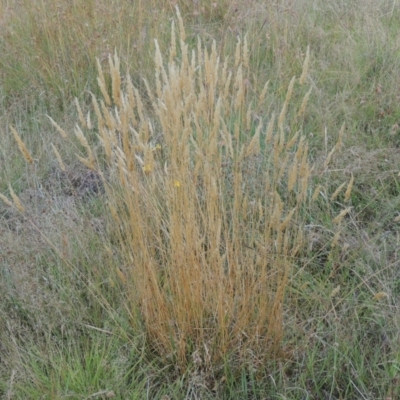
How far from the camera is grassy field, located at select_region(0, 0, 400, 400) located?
185 cm

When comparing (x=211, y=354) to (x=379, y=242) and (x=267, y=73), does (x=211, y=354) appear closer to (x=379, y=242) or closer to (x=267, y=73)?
(x=379, y=242)

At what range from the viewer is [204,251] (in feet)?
6.26

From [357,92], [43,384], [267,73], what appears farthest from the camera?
[267,73]

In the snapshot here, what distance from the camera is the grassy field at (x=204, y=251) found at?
185cm

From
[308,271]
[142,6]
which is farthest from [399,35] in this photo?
[308,271]

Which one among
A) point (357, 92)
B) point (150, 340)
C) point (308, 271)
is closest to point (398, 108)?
point (357, 92)

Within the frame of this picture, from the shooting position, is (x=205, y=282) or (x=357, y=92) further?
(x=357, y=92)

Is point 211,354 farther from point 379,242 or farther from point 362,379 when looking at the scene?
point 379,242

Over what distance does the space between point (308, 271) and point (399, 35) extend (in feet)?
6.73

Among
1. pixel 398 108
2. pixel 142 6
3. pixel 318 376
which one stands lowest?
pixel 318 376

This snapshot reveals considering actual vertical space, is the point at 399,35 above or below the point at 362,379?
above

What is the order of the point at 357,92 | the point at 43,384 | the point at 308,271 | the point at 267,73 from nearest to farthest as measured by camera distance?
the point at 43,384 < the point at 308,271 < the point at 357,92 < the point at 267,73

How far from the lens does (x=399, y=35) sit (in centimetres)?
373

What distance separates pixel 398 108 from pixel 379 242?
39.4 inches
